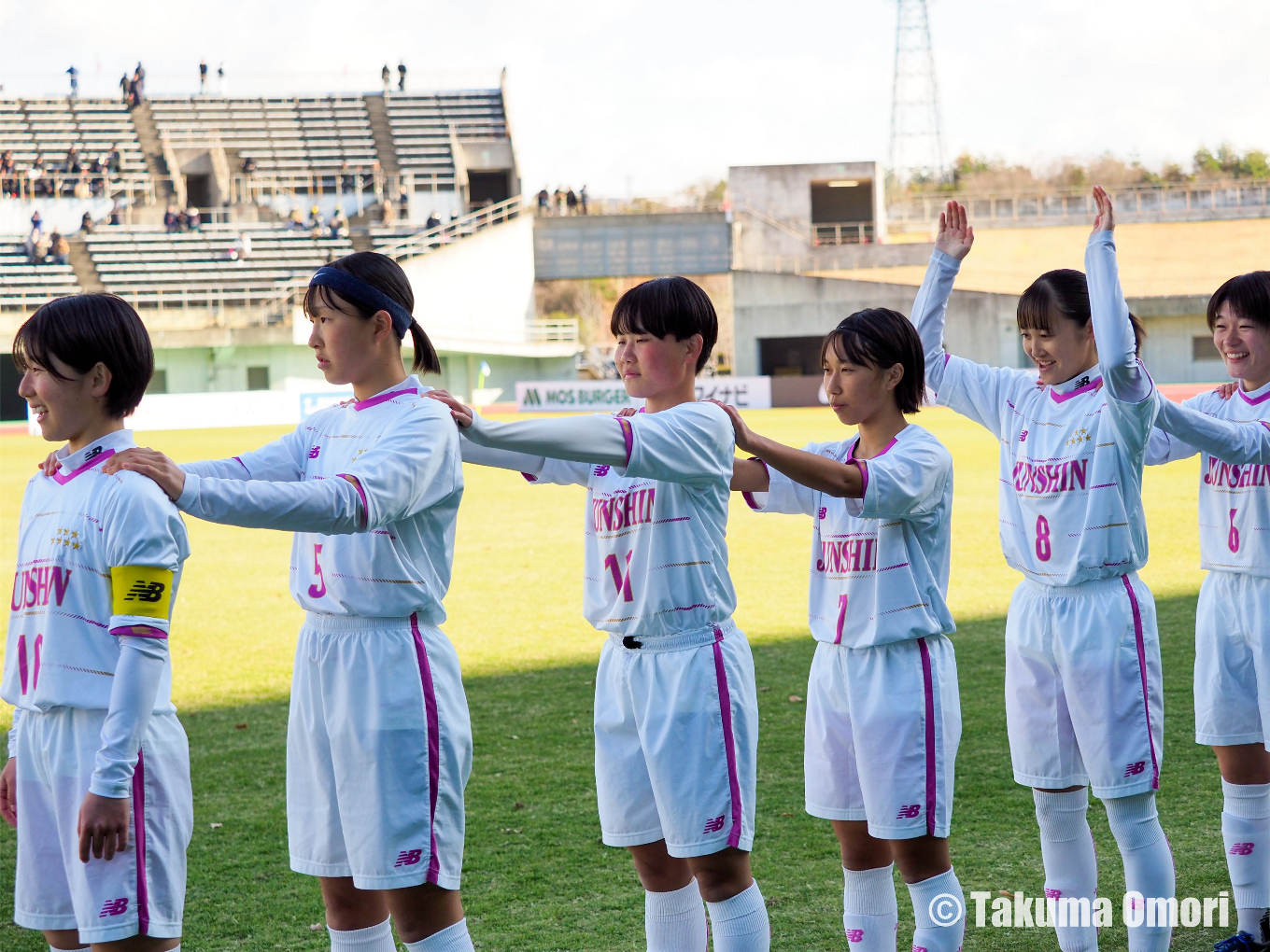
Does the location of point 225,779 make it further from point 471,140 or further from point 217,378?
point 471,140

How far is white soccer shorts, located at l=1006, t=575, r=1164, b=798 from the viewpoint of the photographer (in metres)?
3.46

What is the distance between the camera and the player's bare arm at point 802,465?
284 cm

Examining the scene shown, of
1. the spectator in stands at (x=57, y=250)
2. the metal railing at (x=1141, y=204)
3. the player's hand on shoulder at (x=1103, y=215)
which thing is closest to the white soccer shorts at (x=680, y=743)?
the player's hand on shoulder at (x=1103, y=215)

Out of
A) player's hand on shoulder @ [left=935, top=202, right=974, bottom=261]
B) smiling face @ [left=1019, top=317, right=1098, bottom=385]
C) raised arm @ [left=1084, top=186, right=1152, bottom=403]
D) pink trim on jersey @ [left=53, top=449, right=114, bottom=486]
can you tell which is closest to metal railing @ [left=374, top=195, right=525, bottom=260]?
player's hand on shoulder @ [left=935, top=202, right=974, bottom=261]

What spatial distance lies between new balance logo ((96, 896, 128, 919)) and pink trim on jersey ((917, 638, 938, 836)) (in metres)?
1.89

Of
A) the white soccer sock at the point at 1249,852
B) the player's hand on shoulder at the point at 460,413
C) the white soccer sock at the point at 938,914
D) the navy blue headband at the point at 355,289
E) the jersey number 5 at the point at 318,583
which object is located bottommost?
the white soccer sock at the point at 1249,852

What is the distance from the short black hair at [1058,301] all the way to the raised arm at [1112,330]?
0.21 m

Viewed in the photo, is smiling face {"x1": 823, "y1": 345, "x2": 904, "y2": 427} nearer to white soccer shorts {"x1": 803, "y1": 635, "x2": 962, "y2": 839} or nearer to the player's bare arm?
the player's bare arm

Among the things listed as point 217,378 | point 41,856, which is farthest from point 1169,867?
point 217,378

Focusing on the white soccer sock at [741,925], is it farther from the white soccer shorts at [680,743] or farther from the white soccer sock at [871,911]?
the white soccer sock at [871,911]

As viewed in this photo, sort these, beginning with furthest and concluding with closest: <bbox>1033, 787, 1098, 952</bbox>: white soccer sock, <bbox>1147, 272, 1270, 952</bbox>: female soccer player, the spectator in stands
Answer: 1. the spectator in stands
2. <bbox>1147, 272, 1270, 952</bbox>: female soccer player
3. <bbox>1033, 787, 1098, 952</bbox>: white soccer sock

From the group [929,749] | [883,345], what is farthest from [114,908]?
[883,345]

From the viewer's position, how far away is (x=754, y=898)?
3.06 metres

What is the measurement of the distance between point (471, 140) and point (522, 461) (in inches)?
1932
